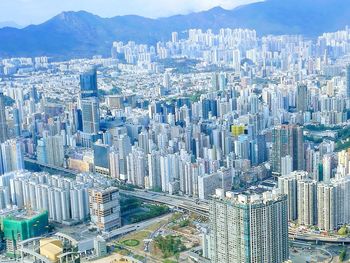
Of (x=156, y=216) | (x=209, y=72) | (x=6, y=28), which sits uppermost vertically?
(x=6, y=28)

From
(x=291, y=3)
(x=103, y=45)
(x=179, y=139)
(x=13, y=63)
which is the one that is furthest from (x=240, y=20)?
(x=179, y=139)

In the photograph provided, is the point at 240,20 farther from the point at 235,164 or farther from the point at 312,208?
the point at 312,208

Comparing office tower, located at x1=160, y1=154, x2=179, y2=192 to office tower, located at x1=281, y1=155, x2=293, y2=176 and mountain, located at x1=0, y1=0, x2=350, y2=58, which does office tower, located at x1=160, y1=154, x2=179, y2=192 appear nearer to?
office tower, located at x1=281, y1=155, x2=293, y2=176

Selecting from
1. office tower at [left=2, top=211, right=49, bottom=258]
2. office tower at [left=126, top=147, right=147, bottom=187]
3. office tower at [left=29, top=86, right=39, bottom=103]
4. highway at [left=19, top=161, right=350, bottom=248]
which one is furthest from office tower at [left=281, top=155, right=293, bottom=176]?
office tower at [left=29, top=86, right=39, bottom=103]

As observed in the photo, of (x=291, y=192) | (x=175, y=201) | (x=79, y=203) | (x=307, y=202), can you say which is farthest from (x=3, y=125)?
(x=307, y=202)

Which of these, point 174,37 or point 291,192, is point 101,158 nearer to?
point 291,192
